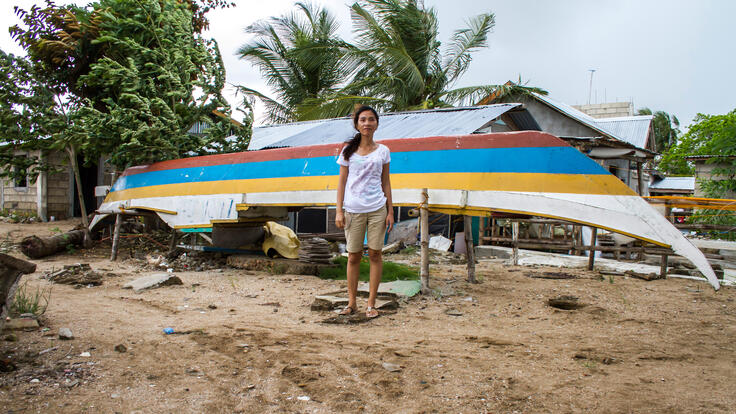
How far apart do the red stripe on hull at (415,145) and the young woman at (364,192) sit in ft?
5.43

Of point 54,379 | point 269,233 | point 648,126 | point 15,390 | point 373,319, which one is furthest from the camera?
point 648,126

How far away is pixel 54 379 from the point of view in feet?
8.32

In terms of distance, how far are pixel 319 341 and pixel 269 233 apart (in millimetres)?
4759

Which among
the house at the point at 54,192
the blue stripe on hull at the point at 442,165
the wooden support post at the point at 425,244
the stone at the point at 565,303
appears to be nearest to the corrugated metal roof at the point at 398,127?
the blue stripe on hull at the point at 442,165

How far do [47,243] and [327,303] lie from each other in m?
6.36

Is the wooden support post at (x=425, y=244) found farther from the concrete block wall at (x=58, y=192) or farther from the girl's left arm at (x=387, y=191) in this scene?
the concrete block wall at (x=58, y=192)

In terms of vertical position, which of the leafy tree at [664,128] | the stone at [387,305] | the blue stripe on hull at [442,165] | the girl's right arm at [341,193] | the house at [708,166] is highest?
the leafy tree at [664,128]

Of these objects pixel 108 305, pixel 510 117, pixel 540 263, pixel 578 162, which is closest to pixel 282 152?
pixel 108 305

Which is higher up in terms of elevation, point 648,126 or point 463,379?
point 648,126

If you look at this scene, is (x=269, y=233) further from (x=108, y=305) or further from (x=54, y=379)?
(x=54, y=379)

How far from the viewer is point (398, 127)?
938 centimetres

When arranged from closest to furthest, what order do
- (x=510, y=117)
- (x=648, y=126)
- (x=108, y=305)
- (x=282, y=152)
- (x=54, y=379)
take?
(x=54, y=379) → (x=108, y=305) → (x=282, y=152) → (x=510, y=117) → (x=648, y=126)

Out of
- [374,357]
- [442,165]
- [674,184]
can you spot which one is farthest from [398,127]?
[674,184]

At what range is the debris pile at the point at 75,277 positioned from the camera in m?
5.65
